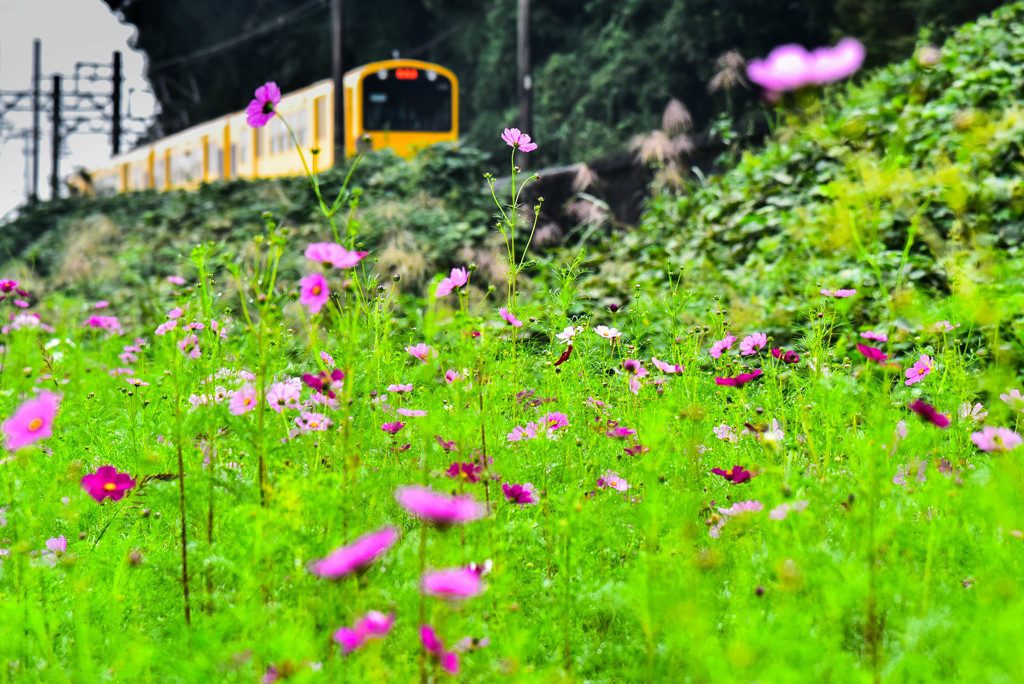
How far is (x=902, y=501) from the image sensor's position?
190 centimetres

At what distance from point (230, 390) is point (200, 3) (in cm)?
2805

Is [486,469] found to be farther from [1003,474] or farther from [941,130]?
[941,130]

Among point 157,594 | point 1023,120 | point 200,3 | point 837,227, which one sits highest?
point 200,3

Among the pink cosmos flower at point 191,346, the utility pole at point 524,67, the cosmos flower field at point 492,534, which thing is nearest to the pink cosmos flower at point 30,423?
the cosmos flower field at point 492,534

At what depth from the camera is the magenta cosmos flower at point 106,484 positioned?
175 centimetres

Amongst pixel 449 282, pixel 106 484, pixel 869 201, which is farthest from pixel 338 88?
pixel 106 484

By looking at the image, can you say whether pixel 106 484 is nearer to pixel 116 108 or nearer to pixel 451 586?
pixel 451 586

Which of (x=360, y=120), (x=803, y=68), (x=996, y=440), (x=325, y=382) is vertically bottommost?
(x=996, y=440)

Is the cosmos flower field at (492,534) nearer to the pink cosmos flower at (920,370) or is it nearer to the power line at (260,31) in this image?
the pink cosmos flower at (920,370)

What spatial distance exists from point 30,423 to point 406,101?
11.7m

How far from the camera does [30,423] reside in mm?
1330

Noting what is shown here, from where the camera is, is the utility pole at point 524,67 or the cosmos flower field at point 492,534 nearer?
the cosmos flower field at point 492,534

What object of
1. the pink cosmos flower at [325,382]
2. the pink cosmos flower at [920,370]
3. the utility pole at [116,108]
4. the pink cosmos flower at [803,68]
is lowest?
the pink cosmos flower at [920,370]

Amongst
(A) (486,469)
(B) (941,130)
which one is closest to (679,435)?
(A) (486,469)
